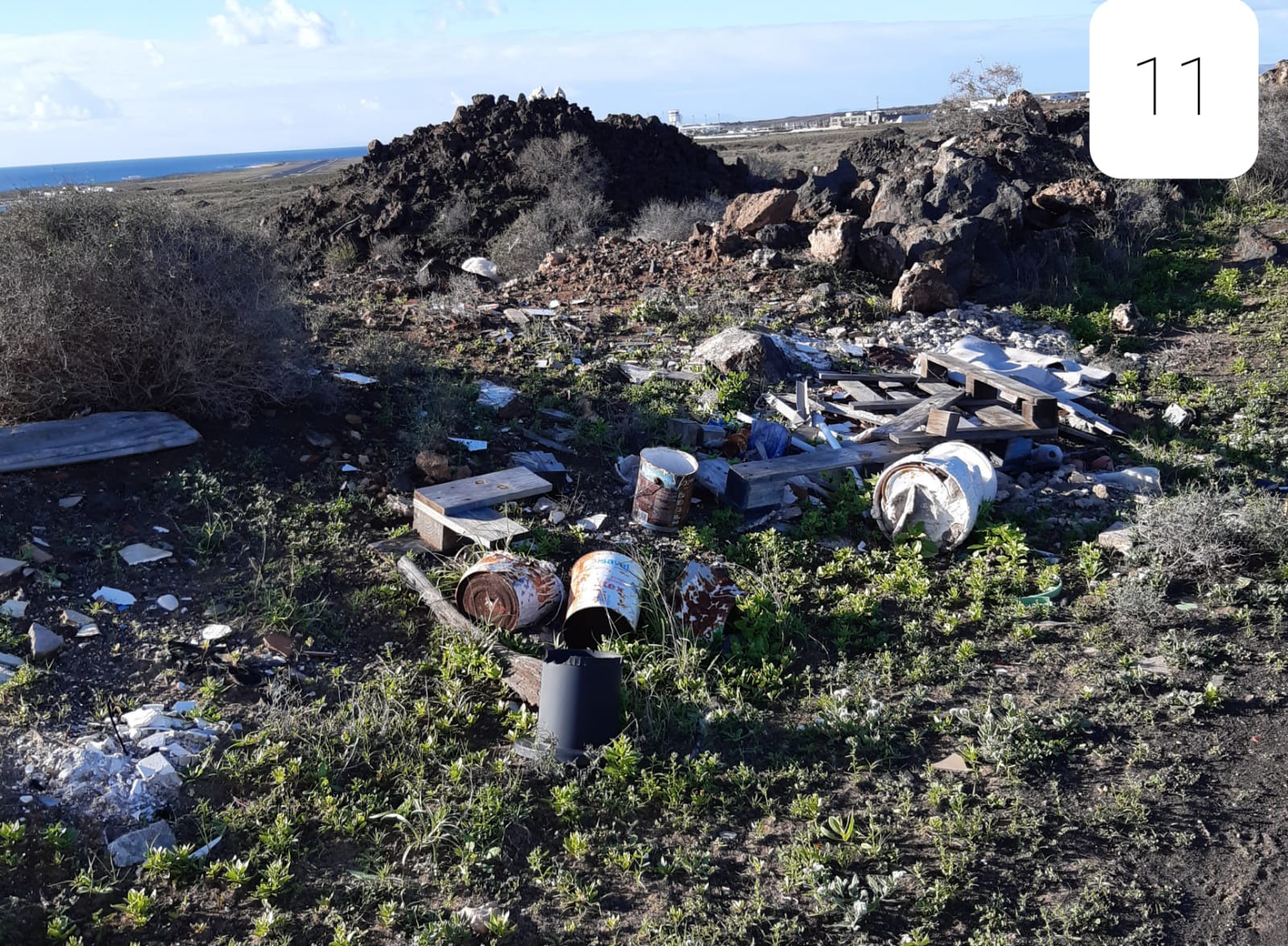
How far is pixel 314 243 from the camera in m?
13.8

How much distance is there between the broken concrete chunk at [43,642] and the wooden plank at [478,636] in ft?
4.90

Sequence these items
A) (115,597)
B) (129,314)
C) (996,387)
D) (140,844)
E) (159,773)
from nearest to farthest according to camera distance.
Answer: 1. (140,844)
2. (159,773)
3. (115,597)
4. (129,314)
5. (996,387)

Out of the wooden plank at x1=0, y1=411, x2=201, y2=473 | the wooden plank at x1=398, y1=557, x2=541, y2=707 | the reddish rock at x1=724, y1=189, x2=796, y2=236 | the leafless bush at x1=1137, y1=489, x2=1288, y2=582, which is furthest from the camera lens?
the reddish rock at x1=724, y1=189, x2=796, y2=236

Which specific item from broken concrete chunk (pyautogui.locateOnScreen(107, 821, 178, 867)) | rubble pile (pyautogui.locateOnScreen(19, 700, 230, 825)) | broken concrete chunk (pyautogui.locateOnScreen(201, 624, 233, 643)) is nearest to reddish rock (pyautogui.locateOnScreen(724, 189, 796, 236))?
broken concrete chunk (pyautogui.locateOnScreen(201, 624, 233, 643))

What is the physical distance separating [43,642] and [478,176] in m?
12.4

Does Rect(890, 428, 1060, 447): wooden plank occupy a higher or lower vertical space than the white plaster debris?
higher

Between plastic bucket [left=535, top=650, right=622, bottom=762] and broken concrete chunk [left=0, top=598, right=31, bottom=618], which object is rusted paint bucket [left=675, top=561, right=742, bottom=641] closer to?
plastic bucket [left=535, top=650, right=622, bottom=762]

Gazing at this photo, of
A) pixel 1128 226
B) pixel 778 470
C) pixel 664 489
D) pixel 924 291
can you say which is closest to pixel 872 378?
pixel 778 470

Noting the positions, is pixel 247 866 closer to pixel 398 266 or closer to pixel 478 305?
pixel 478 305

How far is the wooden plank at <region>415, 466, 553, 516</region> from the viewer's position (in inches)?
200

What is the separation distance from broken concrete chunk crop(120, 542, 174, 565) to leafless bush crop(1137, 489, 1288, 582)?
16.5 feet

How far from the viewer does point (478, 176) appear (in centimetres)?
1502

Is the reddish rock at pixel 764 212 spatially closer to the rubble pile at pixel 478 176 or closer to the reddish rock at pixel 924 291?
the reddish rock at pixel 924 291

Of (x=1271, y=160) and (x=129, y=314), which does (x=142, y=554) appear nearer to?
(x=129, y=314)
